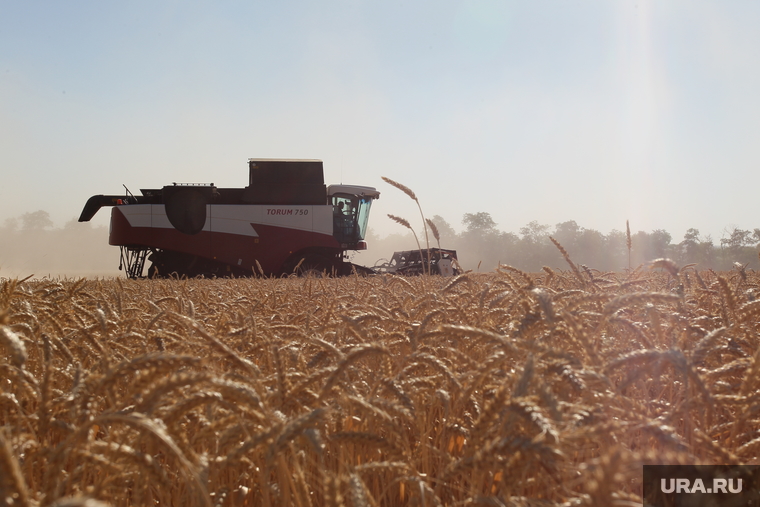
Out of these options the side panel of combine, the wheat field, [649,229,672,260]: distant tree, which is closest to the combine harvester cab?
the side panel of combine

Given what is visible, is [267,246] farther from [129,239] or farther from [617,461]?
[617,461]

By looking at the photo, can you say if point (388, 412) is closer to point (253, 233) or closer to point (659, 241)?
point (253, 233)

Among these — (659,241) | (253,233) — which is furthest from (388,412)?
(659,241)

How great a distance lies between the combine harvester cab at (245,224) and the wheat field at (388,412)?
48.2 ft

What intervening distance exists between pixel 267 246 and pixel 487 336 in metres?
16.3

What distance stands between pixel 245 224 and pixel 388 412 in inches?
638

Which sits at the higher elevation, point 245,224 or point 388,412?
point 245,224

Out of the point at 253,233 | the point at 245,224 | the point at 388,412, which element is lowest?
the point at 388,412

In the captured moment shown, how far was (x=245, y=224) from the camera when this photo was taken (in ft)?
55.0

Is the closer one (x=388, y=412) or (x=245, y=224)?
(x=388, y=412)

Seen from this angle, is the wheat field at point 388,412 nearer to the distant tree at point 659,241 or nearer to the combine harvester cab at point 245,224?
the combine harvester cab at point 245,224

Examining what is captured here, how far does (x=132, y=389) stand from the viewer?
802 mm

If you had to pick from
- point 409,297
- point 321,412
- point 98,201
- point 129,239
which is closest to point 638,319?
point 409,297

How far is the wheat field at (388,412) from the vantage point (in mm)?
748
